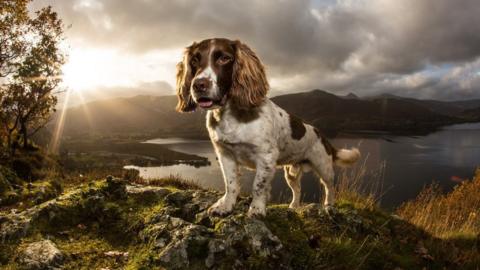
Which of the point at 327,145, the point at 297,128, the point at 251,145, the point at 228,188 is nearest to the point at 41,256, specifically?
the point at 228,188

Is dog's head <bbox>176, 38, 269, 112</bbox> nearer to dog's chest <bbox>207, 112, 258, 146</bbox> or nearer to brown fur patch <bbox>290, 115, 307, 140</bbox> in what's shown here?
dog's chest <bbox>207, 112, 258, 146</bbox>

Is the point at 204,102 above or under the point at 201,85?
under

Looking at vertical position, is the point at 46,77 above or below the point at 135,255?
above

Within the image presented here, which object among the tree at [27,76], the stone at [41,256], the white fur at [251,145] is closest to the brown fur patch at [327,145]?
the white fur at [251,145]

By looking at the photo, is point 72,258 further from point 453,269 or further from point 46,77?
point 46,77

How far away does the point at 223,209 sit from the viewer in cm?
529

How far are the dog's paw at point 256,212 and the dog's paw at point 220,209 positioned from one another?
341 mm

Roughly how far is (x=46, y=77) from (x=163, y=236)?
2231cm

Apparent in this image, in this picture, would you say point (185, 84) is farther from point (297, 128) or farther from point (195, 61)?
point (297, 128)

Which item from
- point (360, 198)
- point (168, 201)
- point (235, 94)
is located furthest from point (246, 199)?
point (360, 198)

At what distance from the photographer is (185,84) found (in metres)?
5.59

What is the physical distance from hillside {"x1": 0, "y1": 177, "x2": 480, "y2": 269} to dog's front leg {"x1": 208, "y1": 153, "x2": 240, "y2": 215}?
155 millimetres

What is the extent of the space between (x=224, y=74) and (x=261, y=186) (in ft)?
5.83

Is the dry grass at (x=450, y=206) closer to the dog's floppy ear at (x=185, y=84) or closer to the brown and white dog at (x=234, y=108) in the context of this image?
the brown and white dog at (x=234, y=108)
